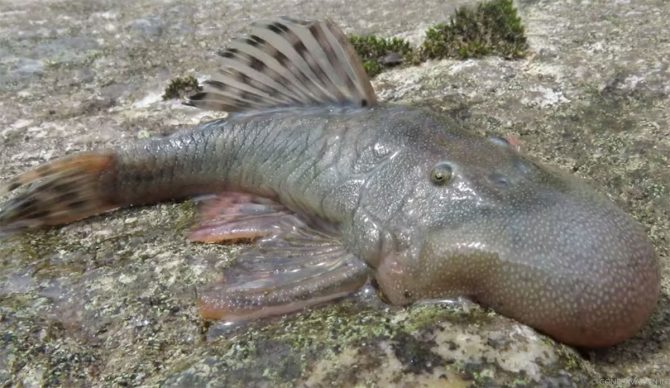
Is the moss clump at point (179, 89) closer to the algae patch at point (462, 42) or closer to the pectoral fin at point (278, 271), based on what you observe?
the algae patch at point (462, 42)

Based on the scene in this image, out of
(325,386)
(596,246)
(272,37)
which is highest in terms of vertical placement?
(272,37)

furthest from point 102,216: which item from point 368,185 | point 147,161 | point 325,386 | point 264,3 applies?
point 264,3

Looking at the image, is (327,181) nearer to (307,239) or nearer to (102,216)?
(307,239)

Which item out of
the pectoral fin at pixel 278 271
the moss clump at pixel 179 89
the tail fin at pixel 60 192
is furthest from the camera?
the moss clump at pixel 179 89

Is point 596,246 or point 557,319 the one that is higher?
point 596,246

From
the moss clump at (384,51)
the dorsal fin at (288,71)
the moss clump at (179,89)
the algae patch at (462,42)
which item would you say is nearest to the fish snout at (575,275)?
the dorsal fin at (288,71)

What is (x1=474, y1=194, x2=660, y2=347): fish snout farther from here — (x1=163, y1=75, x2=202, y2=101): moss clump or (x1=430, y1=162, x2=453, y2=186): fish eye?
(x1=163, y1=75, x2=202, y2=101): moss clump

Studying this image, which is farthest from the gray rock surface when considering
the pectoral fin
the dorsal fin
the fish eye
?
the dorsal fin
